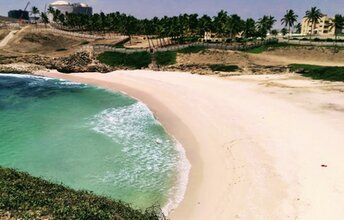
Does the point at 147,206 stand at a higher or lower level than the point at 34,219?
lower

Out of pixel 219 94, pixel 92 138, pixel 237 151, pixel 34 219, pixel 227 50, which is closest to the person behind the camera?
pixel 34 219

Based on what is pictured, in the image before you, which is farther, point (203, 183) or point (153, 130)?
point (153, 130)

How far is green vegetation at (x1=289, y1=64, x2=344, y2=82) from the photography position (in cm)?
5988

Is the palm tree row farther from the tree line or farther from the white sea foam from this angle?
the white sea foam

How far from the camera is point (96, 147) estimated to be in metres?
33.5

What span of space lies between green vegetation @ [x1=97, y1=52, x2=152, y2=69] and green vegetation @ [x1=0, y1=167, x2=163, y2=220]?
6397cm

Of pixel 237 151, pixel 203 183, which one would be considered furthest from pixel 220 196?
pixel 237 151

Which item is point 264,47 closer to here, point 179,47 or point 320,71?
point 179,47

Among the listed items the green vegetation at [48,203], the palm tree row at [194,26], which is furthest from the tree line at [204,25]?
the green vegetation at [48,203]

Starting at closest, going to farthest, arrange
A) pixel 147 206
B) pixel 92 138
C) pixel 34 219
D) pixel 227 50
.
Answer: pixel 34 219, pixel 147 206, pixel 92 138, pixel 227 50

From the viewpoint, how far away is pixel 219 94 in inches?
2098

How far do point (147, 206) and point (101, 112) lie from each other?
2602cm

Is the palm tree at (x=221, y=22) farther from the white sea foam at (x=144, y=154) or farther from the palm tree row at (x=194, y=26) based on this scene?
the white sea foam at (x=144, y=154)

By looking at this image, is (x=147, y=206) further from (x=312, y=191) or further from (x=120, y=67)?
(x=120, y=67)
